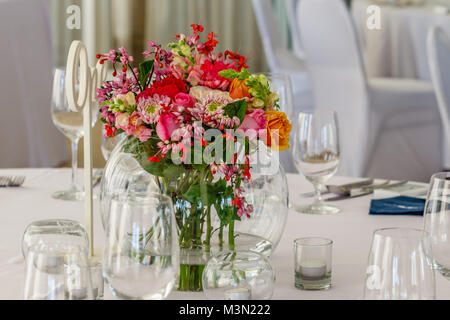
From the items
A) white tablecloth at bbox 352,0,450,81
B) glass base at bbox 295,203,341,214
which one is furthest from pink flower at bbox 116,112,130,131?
white tablecloth at bbox 352,0,450,81

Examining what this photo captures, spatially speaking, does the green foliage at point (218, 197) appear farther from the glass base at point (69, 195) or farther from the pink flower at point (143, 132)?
the glass base at point (69, 195)

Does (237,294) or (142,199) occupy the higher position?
(142,199)

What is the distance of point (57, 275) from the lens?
0.69 m

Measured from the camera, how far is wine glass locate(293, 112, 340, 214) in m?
1.37

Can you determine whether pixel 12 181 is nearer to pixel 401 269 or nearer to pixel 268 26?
pixel 401 269

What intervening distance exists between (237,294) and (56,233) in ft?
0.82

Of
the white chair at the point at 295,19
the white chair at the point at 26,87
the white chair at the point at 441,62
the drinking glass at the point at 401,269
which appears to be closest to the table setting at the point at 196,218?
the drinking glass at the point at 401,269

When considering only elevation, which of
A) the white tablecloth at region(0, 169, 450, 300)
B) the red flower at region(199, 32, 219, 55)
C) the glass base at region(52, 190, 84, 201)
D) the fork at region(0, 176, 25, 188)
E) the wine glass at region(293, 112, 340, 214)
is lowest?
the white tablecloth at region(0, 169, 450, 300)

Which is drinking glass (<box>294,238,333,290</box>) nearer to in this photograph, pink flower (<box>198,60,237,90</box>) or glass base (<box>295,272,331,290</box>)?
glass base (<box>295,272,331,290</box>)

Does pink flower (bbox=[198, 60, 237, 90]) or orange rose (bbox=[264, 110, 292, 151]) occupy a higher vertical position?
pink flower (bbox=[198, 60, 237, 90])

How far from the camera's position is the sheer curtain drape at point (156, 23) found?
6430 mm

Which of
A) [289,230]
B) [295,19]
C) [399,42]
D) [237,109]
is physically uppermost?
[295,19]

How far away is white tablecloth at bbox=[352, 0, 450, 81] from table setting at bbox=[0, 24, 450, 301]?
325 centimetres

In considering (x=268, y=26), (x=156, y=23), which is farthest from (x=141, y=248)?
(x=156, y=23)
